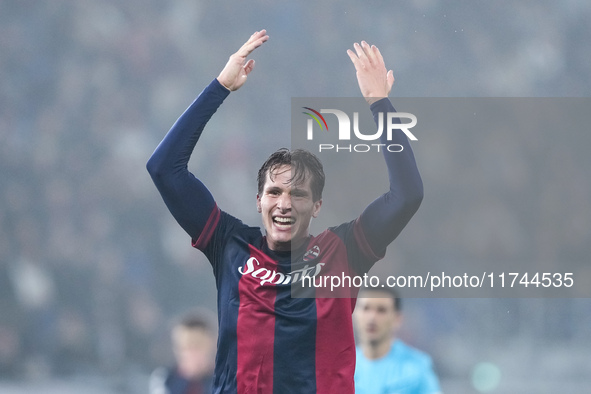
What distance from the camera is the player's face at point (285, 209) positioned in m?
2.24

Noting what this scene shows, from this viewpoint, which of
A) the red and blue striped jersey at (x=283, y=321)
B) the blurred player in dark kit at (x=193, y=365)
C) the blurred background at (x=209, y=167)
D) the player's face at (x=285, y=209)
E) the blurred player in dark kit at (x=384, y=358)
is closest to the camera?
the red and blue striped jersey at (x=283, y=321)

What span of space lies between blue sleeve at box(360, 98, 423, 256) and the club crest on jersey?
0.52 feet

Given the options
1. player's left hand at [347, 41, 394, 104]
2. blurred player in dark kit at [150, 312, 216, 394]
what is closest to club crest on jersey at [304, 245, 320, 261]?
player's left hand at [347, 41, 394, 104]

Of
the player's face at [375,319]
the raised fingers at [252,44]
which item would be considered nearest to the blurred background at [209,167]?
the player's face at [375,319]

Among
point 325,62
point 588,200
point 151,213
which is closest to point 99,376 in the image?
point 151,213

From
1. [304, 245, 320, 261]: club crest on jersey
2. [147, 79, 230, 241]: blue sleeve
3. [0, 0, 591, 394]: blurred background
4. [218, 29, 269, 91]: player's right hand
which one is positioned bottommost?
[304, 245, 320, 261]: club crest on jersey

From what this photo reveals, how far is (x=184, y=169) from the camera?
2229mm

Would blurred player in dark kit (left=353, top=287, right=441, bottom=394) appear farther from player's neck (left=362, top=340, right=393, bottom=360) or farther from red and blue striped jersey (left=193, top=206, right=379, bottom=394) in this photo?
red and blue striped jersey (left=193, top=206, right=379, bottom=394)

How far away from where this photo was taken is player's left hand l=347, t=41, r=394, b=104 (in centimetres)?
225

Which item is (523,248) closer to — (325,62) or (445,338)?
(445,338)

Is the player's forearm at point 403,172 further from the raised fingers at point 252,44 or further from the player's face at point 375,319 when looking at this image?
the player's face at point 375,319

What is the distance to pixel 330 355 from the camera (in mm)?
2111

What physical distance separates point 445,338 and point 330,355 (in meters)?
4.14

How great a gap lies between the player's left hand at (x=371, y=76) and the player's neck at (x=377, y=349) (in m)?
1.50
